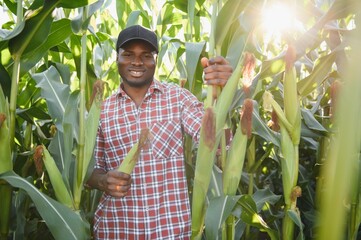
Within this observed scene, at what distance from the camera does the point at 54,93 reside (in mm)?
2012

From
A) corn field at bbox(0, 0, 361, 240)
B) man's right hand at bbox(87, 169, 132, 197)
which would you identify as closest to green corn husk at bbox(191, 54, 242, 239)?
corn field at bbox(0, 0, 361, 240)

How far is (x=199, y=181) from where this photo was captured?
5.02ft

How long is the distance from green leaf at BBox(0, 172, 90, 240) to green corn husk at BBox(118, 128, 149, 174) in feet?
0.84

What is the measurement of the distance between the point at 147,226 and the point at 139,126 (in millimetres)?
458

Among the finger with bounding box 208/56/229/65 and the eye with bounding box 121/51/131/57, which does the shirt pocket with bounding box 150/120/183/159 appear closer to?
the eye with bounding box 121/51/131/57

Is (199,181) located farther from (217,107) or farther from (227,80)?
(227,80)

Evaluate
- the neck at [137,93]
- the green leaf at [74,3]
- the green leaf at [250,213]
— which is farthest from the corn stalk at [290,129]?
the green leaf at [74,3]

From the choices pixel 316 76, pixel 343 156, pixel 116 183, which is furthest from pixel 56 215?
Result: pixel 343 156

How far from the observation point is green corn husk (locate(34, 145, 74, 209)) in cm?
163

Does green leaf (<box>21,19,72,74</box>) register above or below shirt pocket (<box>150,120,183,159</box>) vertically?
above

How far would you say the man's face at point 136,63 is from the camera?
2.04m

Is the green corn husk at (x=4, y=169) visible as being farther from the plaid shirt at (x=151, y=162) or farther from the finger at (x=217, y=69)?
the finger at (x=217, y=69)

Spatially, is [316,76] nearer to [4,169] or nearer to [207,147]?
[207,147]

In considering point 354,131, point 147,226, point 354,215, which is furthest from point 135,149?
point 354,131
